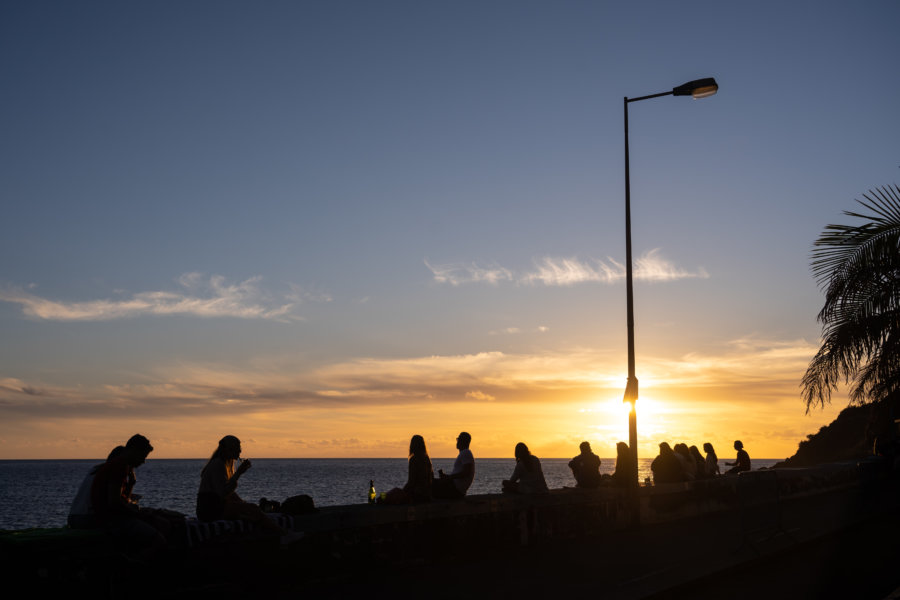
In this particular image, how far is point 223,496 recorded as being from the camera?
338 inches

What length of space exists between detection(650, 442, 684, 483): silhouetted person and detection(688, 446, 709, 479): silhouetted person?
1956mm

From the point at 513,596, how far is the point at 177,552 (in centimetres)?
357

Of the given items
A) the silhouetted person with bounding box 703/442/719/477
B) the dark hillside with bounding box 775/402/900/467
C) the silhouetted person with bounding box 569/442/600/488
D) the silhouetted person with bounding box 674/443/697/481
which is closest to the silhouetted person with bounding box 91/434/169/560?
the silhouetted person with bounding box 569/442/600/488

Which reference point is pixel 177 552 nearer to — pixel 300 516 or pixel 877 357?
pixel 300 516

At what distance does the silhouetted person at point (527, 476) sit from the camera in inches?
515

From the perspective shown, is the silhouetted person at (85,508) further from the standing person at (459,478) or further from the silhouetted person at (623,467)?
the silhouetted person at (623,467)

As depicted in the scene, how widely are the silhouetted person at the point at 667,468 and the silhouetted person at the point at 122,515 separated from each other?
12299mm

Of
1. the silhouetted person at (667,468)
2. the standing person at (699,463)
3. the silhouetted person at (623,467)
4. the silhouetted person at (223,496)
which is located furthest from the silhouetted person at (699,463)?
the silhouetted person at (223,496)

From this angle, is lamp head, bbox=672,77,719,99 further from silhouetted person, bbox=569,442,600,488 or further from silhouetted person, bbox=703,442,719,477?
silhouetted person, bbox=703,442,719,477

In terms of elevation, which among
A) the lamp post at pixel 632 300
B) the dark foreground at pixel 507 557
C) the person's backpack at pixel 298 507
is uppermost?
the lamp post at pixel 632 300

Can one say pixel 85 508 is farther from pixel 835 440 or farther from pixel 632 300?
pixel 835 440

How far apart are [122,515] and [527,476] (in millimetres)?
7240

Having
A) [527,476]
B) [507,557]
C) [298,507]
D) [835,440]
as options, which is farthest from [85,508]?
[835,440]

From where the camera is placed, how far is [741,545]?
11742mm
